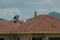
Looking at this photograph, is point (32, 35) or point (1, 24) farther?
point (1, 24)

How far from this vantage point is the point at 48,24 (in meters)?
19.3

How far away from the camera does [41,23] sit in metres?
19.5

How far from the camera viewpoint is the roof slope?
705 inches

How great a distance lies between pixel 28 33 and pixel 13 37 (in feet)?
5.55

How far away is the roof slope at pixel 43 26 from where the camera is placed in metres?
17.9

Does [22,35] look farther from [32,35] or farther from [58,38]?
[58,38]

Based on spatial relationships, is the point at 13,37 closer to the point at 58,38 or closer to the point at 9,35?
the point at 9,35

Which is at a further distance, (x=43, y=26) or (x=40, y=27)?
(x=43, y=26)

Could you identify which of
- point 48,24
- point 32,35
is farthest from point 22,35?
point 48,24

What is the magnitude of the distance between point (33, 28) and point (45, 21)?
186cm

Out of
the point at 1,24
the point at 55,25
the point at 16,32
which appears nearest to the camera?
the point at 16,32

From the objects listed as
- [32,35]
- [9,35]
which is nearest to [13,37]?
[9,35]

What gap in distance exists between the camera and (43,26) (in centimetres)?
1883

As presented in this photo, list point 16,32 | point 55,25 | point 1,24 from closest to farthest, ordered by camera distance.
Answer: point 16,32, point 55,25, point 1,24
